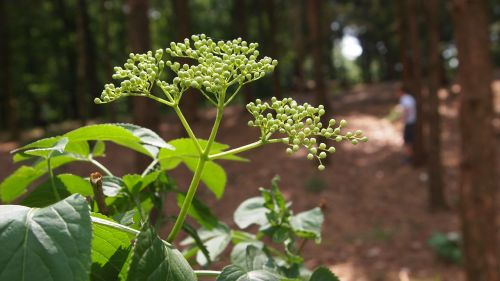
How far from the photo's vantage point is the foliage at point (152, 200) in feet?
2.24

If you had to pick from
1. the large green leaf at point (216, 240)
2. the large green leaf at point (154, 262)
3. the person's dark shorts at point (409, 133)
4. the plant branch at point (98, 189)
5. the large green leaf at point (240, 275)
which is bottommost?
the person's dark shorts at point (409, 133)

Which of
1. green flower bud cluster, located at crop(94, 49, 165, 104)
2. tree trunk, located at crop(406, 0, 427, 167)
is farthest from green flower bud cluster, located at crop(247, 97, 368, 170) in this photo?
tree trunk, located at crop(406, 0, 427, 167)

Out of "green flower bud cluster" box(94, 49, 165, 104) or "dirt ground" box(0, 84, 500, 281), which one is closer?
"green flower bud cluster" box(94, 49, 165, 104)

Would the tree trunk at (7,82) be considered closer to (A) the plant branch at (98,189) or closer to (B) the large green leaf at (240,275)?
(A) the plant branch at (98,189)

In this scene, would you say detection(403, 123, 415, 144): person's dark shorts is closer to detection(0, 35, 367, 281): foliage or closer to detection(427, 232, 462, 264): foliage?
detection(427, 232, 462, 264): foliage

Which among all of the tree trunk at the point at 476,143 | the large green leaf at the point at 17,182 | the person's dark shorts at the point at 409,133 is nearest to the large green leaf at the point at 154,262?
the large green leaf at the point at 17,182

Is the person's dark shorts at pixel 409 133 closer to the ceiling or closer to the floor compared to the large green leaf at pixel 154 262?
closer to the floor

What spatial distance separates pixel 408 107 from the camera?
36.4 feet

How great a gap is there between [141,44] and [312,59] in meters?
6.18

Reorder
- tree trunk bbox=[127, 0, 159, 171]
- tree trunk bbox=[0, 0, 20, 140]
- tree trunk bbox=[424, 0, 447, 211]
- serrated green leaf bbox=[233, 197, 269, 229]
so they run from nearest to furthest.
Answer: serrated green leaf bbox=[233, 197, 269, 229]
tree trunk bbox=[127, 0, 159, 171]
tree trunk bbox=[424, 0, 447, 211]
tree trunk bbox=[0, 0, 20, 140]

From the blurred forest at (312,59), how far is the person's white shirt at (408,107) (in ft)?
0.45

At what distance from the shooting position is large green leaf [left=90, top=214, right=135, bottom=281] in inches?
32.1

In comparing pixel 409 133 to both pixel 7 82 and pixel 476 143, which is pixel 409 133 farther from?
pixel 7 82

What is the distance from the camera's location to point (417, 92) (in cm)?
1093
